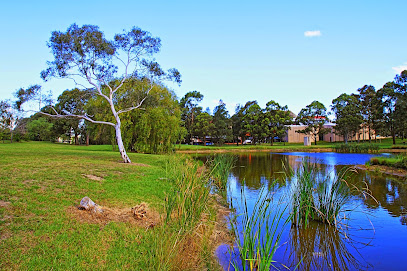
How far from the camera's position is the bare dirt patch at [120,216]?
4.97m

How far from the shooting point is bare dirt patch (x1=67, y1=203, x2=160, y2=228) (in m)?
4.97

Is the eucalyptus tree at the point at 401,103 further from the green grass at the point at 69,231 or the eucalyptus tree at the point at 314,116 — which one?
the green grass at the point at 69,231

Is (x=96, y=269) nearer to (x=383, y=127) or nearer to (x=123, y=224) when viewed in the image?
(x=123, y=224)

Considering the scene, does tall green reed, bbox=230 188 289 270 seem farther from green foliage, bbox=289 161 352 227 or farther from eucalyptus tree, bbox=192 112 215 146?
eucalyptus tree, bbox=192 112 215 146

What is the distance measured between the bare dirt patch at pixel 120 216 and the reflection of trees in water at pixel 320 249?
2640mm

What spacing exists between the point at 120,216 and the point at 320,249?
12.5 ft

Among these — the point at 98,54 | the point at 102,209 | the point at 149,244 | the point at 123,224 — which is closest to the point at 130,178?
the point at 102,209

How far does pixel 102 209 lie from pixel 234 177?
924 centimetres

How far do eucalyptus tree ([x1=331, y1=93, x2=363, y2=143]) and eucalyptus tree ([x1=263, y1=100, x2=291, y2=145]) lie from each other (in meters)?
7.99

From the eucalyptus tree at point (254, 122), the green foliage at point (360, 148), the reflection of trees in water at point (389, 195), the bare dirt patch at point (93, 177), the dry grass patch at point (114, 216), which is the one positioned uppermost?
the eucalyptus tree at point (254, 122)

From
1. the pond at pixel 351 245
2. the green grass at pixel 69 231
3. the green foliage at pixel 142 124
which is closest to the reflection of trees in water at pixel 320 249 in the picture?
the pond at pixel 351 245

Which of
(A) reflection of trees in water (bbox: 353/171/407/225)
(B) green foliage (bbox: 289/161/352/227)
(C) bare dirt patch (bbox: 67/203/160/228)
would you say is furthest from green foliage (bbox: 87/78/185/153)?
(B) green foliage (bbox: 289/161/352/227)

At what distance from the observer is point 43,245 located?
12.5 ft

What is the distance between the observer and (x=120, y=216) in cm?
539
